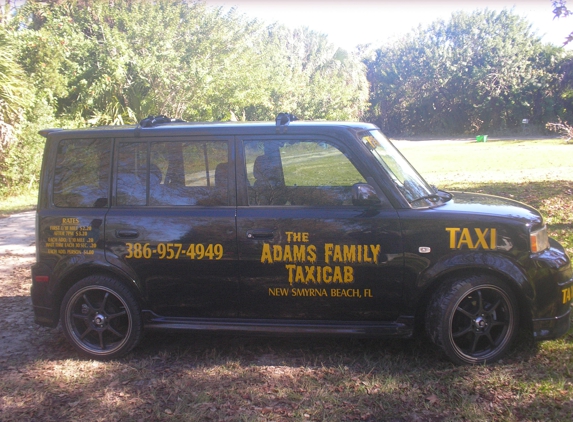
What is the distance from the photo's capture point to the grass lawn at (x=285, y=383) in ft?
12.2

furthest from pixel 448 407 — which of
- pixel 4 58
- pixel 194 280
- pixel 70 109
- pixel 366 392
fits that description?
pixel 70 109

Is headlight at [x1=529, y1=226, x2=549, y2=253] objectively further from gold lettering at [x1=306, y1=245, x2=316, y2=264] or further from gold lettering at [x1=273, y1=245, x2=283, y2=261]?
gold lettering at [x1=273, y1=245, x2=283, y2=261]

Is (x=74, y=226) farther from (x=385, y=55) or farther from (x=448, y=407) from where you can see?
(x=385, y=55)

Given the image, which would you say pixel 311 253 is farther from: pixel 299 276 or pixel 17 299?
pixel 17 299

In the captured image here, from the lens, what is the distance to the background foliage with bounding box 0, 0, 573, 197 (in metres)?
17.3

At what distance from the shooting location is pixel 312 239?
425 centimetres

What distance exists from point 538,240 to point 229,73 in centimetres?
1953

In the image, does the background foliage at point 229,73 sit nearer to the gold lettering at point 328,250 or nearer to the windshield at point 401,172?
the windshield at point 401,172

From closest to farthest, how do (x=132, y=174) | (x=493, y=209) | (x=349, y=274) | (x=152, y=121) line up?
(x=349, y=274)
(x=493, y=209)
(x=132, y=174)
(x=152, y=121)

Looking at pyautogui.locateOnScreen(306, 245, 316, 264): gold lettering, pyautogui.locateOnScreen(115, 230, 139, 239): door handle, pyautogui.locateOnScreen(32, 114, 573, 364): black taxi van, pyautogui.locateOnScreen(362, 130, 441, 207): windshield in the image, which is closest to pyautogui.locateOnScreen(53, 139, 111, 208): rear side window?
pyautogui.locateOnScreen(32, 114, 573, 364): black taxi van

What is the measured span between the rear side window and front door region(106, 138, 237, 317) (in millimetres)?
122

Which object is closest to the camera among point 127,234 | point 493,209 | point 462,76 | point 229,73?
point 493,209

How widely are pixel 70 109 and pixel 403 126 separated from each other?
35.8 m

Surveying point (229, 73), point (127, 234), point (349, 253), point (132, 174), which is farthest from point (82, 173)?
point (229, 73)
